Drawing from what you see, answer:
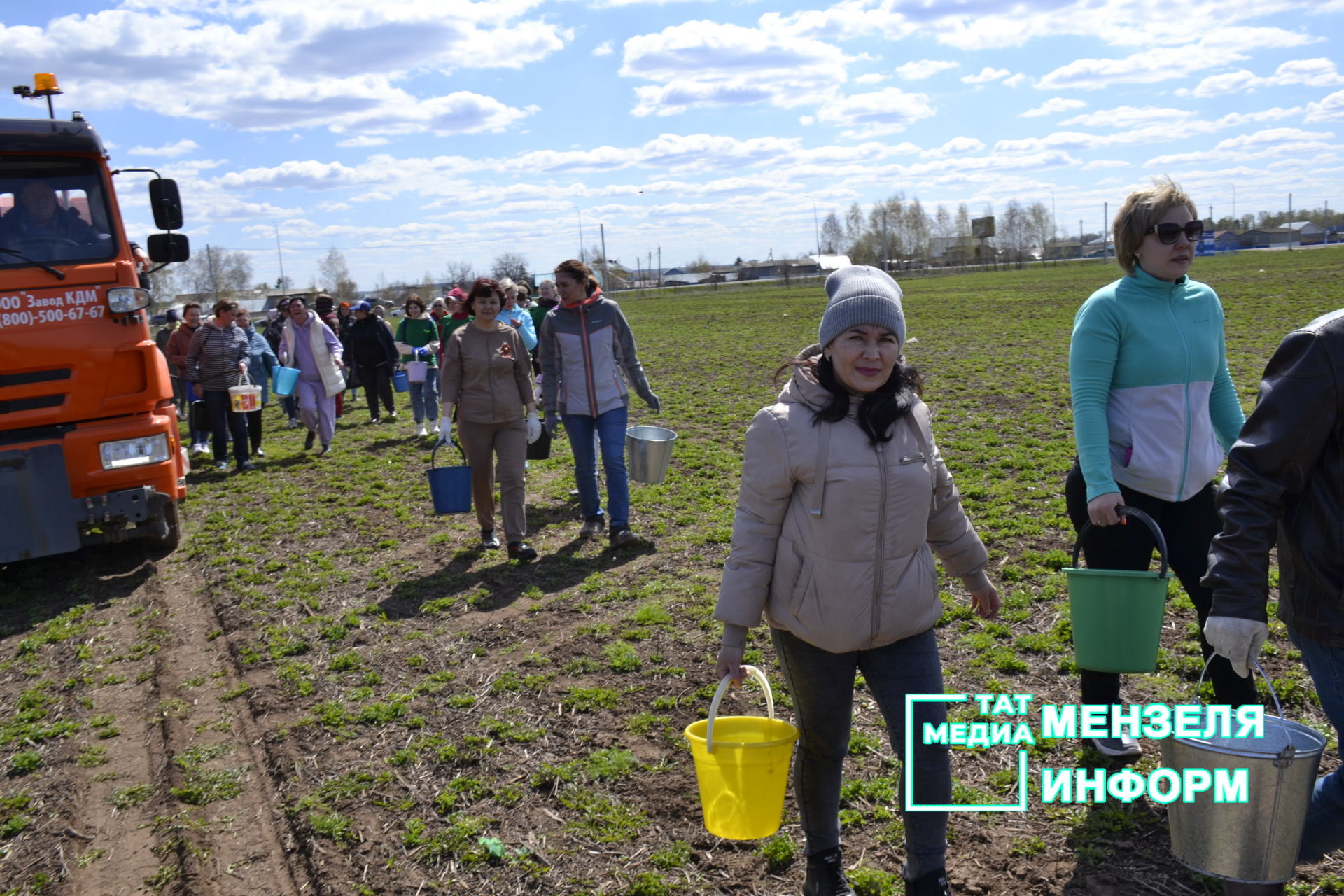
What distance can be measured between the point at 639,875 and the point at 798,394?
5.48 feet

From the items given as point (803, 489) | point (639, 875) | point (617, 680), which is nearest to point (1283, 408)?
point (803, 489)

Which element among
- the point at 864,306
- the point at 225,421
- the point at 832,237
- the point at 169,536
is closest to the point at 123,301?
the point at 169,536

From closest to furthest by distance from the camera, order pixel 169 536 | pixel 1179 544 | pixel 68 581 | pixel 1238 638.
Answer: pixel 1238 638 < pixel 1179 544 < pixel 68 581 < pixel 169 536

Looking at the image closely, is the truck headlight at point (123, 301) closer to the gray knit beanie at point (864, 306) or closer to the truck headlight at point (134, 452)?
the truck headlight at point (134, 452)

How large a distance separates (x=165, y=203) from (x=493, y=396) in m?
2.82

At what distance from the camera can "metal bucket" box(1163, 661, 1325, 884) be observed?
2.37 meters

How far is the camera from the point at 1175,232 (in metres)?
3.37

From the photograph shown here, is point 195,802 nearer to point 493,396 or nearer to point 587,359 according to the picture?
point 493,396

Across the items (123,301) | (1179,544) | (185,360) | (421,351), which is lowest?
(1179,544)

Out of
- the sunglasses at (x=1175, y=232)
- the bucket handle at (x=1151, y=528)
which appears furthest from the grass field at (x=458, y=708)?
the sunglasses at (x=1175, y=232)

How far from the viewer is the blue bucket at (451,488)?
7.09m

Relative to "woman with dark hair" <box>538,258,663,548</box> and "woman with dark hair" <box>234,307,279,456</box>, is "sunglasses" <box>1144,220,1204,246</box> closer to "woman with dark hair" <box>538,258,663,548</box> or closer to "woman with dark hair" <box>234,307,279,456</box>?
"woman with dark hair" <box>538,258,663,548</box>

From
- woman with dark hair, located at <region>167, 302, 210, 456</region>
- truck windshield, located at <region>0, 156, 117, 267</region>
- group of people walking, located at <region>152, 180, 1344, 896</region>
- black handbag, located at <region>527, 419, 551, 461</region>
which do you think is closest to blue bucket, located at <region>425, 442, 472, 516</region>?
black handbag, located at <region>527, 419, 551, 461</region>

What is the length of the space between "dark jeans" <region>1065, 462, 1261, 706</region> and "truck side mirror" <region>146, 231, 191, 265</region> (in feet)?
22.1
